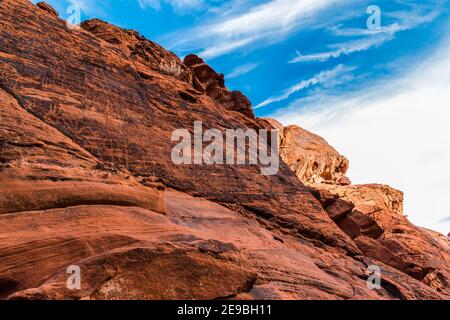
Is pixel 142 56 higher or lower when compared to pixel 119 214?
higher

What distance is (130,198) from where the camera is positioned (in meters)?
14.5

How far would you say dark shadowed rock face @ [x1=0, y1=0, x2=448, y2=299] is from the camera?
11.4 m

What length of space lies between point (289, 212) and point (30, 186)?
1223cm

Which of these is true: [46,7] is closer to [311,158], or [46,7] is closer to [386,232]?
[386,232]

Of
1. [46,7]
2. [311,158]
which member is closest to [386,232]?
[311,158]

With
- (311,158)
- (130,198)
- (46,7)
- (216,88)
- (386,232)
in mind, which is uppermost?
(46,7)

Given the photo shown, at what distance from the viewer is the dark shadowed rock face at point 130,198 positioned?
448 inches

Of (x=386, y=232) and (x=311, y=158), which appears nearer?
(x=386, y=232)

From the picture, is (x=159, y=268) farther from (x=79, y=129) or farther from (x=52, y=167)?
(x=79, y=129)

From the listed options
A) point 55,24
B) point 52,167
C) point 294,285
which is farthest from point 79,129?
point 294,285

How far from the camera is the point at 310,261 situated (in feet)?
58.4

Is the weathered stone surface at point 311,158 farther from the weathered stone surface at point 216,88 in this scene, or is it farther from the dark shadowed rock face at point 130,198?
the dark shadowed rock face at point 130,198

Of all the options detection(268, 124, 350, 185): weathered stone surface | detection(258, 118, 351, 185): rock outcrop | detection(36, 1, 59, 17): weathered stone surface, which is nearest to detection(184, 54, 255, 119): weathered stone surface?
detection(36, 1, 59, 17): weathered stone surface

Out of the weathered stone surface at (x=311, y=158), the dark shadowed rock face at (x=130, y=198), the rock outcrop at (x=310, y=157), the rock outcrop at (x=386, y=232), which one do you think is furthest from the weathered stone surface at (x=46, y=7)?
the weathered stone surface at (x=311, y=158)
